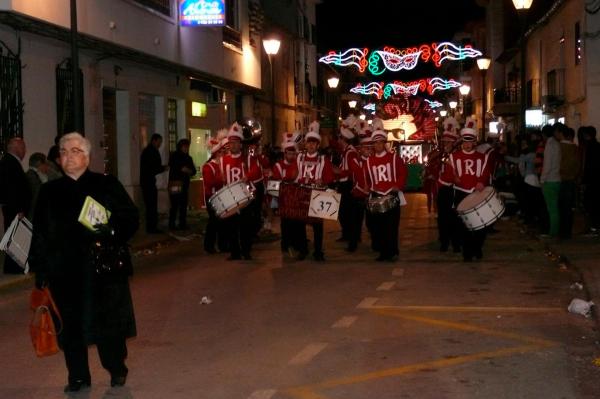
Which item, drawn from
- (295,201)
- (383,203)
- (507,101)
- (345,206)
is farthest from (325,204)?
(507,101)

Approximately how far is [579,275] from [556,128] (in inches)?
200

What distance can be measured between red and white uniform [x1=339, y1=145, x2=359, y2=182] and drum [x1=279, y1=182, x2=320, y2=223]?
230 centimetres

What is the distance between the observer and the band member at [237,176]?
1534 centimetres

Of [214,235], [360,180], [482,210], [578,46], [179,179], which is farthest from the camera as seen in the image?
[578,46]

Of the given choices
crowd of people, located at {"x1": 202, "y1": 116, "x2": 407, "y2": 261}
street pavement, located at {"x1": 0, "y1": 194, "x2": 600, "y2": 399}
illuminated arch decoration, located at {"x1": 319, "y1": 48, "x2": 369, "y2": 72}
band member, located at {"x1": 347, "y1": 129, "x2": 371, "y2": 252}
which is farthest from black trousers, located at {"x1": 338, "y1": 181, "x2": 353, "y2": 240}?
illuminated arch decoration, located at {"x1": 319, "y1": 48, "x2": 369, "y2": 72}

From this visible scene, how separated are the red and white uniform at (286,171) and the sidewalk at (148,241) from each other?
259 centimetres

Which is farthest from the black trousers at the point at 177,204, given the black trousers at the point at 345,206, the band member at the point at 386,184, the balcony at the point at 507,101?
the balcony at the point at 507,101

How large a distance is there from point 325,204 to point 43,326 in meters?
8.08

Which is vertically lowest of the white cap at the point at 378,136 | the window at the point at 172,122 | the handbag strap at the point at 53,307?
the handbag strap at the point at 53,307

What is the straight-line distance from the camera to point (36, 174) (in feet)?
46.4

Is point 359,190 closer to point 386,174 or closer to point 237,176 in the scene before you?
point 386,174

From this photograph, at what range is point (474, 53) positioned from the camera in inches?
1259

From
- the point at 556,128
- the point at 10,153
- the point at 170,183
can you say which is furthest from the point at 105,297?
the point at 170,183

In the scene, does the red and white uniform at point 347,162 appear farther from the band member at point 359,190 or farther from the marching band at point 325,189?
the marching band at point 325,189
